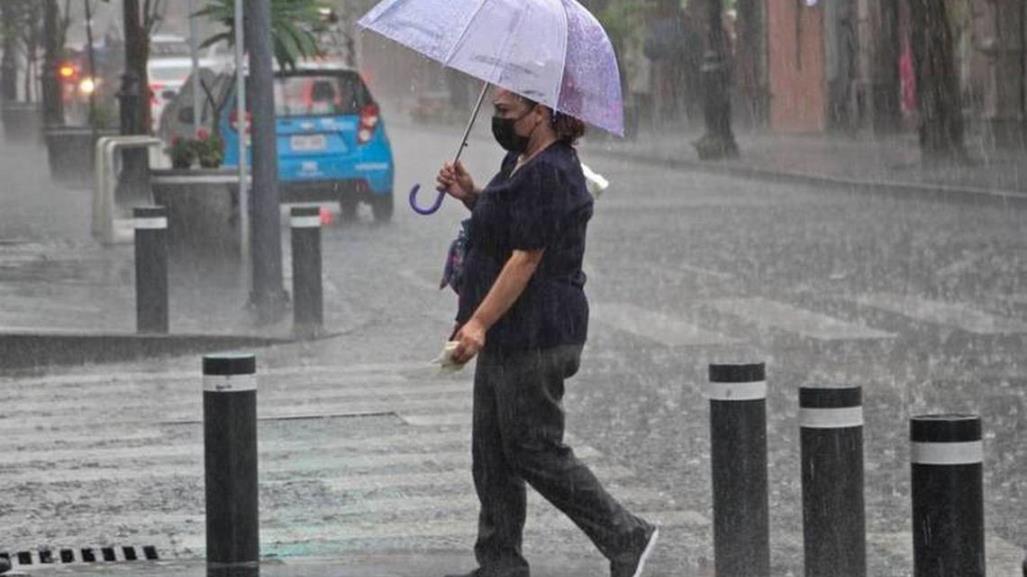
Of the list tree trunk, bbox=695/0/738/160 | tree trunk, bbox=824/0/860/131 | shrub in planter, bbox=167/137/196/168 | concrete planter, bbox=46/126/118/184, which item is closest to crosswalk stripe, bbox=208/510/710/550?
shrub in planter, bbox=167/137/196/168

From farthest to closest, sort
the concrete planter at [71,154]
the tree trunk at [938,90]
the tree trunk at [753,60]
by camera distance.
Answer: the tree trunk at [753,60] < the concrete planter at [71,154] < the tree trunk at [938,90]

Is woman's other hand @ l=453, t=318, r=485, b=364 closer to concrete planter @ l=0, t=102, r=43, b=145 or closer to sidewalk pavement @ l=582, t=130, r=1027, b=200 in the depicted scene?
sidewalk pavement @ l=582, t=130, r=1027, b=200

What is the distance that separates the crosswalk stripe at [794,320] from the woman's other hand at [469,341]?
7.99 meters

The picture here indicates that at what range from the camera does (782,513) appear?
9727 millimetres

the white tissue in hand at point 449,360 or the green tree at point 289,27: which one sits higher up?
the green tree at point 289,27

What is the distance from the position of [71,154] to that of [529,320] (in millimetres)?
29849

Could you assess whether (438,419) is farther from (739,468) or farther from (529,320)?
(529,320)

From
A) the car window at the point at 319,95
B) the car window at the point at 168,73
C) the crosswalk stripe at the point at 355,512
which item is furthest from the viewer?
the car window at the point at 168,73

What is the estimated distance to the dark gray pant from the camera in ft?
25.1

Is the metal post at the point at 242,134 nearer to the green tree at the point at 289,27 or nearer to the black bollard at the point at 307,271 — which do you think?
the black bollard at the point at 307,271

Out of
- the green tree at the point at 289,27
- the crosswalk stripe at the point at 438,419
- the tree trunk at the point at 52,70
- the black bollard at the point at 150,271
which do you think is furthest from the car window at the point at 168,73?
the crosswalk stripe at the point at 438,419

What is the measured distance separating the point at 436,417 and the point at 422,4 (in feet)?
15.8

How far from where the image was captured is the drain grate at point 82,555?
880 cm

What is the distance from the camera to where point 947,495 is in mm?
6543
